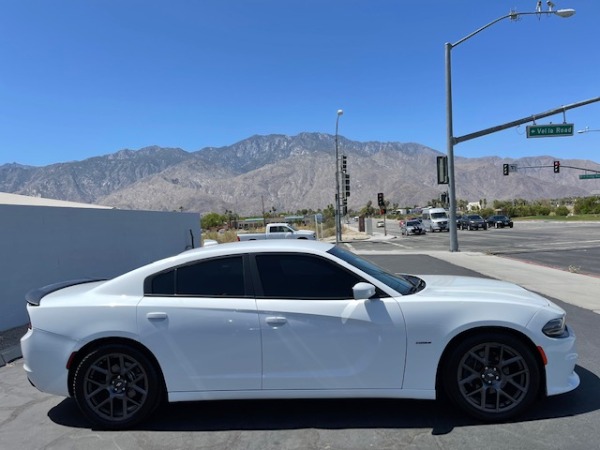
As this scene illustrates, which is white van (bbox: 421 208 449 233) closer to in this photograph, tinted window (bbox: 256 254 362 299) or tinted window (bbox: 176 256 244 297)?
tinted window (bbox: 256 254 362 299)

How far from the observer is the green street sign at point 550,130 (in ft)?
79.9

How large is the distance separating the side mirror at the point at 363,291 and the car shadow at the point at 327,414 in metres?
1.06

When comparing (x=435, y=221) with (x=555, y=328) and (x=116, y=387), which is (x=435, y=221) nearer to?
(x=555, y=328)

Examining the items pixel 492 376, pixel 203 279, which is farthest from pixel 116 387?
pixel 492 376

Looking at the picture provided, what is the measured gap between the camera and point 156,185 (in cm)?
18425

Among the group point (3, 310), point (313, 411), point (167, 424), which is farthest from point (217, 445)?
point (3, 310)

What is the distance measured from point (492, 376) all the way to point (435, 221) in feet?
162

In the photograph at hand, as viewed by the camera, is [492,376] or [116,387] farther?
[116,387]

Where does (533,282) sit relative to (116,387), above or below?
below

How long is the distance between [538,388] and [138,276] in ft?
11.4

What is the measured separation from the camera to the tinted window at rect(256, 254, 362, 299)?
4.17m

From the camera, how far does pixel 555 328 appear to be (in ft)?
13.1

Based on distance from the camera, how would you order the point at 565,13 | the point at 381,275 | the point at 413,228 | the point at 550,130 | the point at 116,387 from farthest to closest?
the point at 413,228 < the point at 550,130 < the point at 565,13 < the point at 381,275 < the point at 116,387

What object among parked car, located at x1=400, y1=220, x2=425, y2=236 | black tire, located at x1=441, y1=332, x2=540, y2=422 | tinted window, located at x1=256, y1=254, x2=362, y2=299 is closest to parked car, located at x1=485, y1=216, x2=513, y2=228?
parked car, located at x1=400, y1=220, x2=425, y2=236
